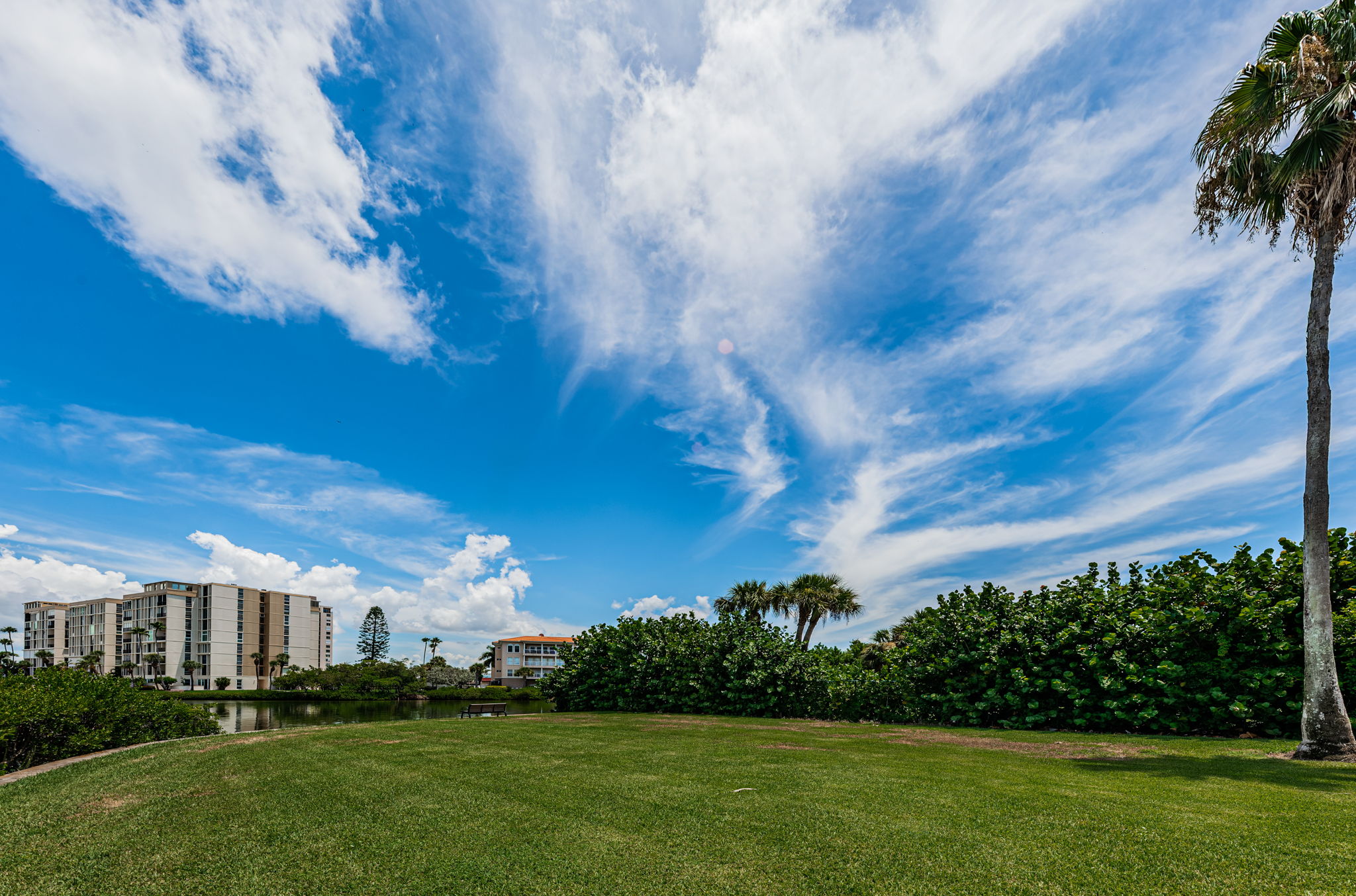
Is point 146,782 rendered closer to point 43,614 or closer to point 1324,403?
point 1324,403

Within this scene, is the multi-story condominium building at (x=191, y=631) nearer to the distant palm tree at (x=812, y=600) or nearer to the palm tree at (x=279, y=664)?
the palm tree at (x=279, y=664)

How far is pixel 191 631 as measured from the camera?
97938 mm

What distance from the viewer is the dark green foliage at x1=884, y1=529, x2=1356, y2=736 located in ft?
40.7

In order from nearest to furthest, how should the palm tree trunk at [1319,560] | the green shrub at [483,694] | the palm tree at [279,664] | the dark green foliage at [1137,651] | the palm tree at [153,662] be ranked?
the palm tree trunk at [1319,560]
the dark green foliage at [1137,651]
the green shrub at [483,694]
the palm tree at [153,662]
the palm tree at [279,664]

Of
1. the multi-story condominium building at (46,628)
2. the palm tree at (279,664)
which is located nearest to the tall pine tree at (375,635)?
the palm tree at (279,664)

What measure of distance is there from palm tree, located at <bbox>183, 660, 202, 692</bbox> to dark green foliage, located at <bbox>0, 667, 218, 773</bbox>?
329 feet

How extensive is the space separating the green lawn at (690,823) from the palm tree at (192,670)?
106379 millimetres

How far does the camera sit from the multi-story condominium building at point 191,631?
9594cm

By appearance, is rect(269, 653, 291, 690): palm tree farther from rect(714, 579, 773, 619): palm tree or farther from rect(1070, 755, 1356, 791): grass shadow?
rect(1070, 755, 1356, 791): grass shadow

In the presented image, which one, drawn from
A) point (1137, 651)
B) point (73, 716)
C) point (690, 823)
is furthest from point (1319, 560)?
point (73, 716)

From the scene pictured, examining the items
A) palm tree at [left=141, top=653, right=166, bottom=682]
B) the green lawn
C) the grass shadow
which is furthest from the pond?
palm tree at [left=141, top=653, right=166, bottom=682]

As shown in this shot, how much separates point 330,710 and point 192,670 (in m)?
59.3

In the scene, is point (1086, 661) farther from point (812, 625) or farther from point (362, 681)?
point (362, 681)

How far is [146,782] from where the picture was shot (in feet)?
29.0
